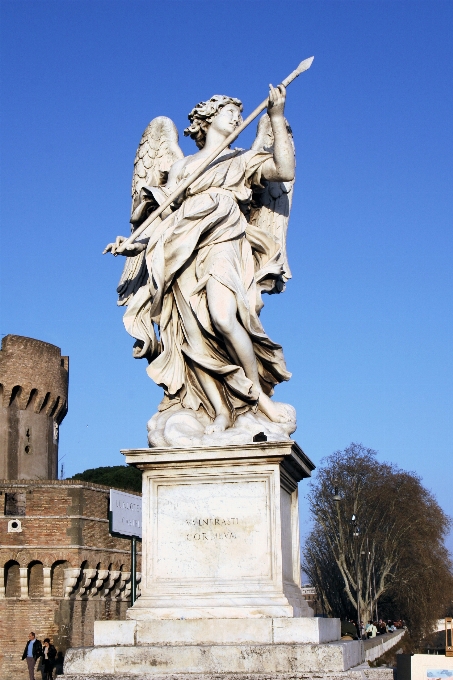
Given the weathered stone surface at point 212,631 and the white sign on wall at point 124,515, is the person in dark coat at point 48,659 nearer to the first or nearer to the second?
the white sign on wall at point 124,515

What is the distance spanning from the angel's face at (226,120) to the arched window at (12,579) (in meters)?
35.1

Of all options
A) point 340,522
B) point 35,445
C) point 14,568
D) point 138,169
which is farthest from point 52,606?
point 138,169

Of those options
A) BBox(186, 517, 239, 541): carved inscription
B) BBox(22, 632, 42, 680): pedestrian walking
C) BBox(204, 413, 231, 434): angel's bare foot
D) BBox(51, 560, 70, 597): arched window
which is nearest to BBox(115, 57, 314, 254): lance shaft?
BBox(204, 413, 231, 434): angel's bare foot

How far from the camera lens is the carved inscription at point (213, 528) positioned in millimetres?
6207

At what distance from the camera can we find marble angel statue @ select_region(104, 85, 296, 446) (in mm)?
6746

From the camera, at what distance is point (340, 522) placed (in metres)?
45.8

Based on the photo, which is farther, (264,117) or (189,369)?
(264,117)

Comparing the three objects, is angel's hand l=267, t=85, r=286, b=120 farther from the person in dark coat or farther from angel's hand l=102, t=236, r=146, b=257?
the person in dark coat

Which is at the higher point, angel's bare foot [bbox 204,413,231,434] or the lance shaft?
the lance shaft

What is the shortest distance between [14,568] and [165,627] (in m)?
35.8

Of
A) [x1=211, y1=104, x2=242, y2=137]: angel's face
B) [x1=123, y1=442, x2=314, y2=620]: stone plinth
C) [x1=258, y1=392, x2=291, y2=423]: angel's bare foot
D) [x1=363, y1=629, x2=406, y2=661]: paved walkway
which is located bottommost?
[x1=363, y1=629, x2=406, y2=661]: paved walkway

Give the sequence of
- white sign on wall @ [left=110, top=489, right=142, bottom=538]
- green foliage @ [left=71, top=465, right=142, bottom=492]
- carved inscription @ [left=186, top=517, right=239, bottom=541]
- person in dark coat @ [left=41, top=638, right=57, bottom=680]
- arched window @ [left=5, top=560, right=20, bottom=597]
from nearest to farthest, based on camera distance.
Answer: carved inscription @ [left=186, top=517, right=239, bottom=541] < white sign on wall @ [left=110, top=489, right=142, bottom=538] < person in dark coat @ [left=41, top=638, right=57, bottom=680] < arched window @ [left=5, top=560, right=20, bottom=597] < green foliage @ [left=71, top=465, right=142, bottom=492]

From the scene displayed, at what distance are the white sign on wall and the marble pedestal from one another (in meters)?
9.12

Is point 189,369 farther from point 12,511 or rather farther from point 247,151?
point 12,511
